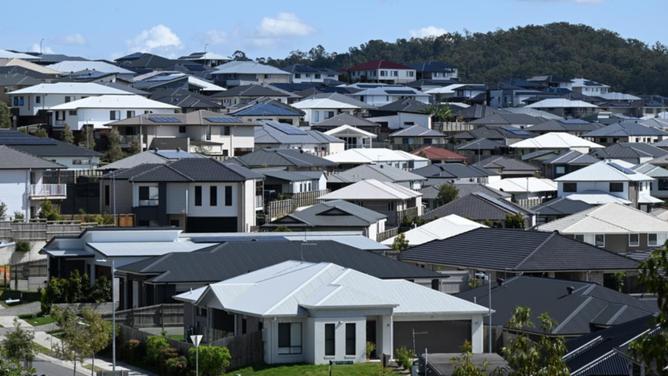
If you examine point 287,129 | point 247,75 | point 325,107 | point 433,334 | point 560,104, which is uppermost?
point 247,75

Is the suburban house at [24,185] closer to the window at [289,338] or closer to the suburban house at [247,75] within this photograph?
the window at [289,338]

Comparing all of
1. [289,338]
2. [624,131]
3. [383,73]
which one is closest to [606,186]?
[624,131]

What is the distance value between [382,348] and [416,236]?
24.9m

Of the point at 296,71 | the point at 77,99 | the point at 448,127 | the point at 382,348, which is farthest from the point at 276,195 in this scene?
the point at 296,71

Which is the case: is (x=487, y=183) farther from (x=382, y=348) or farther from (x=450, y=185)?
(x=382, y=348)

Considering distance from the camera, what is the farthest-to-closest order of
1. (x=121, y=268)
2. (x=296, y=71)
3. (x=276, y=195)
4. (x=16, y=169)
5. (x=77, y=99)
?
(x=296, y=71)
(x=77, y=99)
(x=276, y=195)
(x=16, y=169)
(x=121, y=268)

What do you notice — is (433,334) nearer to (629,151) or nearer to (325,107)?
(629,151)

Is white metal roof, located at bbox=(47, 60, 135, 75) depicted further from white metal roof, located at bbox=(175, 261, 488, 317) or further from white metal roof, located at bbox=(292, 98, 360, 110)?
white metal roof, located at bbox=(175, 261, 488, 317)

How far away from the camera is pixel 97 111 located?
91.2m

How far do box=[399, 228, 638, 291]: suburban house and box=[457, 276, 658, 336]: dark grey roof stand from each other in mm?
3988

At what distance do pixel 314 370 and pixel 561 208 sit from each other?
135 feet

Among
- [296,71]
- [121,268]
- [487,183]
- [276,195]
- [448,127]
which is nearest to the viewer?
[121,268]

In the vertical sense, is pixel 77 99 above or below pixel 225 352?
above

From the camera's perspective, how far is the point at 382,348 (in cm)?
3928
